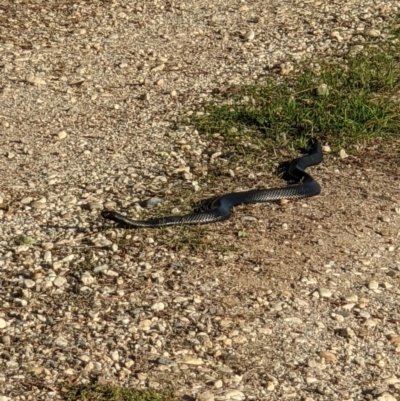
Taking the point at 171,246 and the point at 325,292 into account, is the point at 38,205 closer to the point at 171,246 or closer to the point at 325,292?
the point at 171,246

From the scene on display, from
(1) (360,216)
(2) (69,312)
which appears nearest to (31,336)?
(2) (69,312)

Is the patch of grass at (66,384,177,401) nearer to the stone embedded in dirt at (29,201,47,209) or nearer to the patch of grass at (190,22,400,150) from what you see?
the stone embedded in dirt at (29,201,47,209)

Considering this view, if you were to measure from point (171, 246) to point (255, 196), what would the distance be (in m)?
0.98

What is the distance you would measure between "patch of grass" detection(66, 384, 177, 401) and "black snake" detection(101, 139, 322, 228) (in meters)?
1.84

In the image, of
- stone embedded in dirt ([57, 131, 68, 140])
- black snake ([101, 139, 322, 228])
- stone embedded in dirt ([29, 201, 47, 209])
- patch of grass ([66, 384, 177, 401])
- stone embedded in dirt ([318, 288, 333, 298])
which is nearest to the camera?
patch of grass ([66, 384, 177, 401])

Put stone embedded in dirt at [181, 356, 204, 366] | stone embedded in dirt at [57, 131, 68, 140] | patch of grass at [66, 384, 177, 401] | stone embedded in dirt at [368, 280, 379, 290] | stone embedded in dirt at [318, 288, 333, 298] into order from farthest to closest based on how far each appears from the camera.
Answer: stone embedded in dirt at [57, 131, 68, 140] → stone embedded in dirt at [368, 280, 379, 290] → stone embedded in dirt at [318, 288, 333, 298] → stone embedded in dirt at [181, 356, 204, 366] → patch of grass at [66, 384, 177, 401]

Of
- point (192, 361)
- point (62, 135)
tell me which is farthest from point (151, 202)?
point (192, 361)

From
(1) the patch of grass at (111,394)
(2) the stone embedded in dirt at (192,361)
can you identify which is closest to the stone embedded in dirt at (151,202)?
(2) the stone embedded in dirt at (192,361)

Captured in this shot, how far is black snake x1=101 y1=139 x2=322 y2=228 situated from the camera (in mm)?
6836

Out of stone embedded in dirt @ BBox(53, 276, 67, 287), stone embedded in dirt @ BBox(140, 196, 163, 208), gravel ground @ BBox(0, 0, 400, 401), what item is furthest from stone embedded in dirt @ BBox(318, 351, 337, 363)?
stone embedded in dirt @ BBox(140, 196, 163, 208)

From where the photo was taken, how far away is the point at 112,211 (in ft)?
22.9

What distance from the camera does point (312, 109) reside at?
8727mm

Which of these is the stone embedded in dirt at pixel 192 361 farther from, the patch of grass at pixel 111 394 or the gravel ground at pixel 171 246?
the patch of grass at pixel 111 394

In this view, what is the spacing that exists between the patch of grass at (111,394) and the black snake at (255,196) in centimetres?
184
